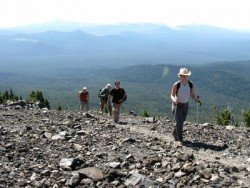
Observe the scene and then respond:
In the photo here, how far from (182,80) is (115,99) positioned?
28.7ft

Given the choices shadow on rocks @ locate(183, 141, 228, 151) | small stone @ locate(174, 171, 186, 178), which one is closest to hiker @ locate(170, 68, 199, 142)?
shadow on rocks @ locate(183, 141, 228, 151)

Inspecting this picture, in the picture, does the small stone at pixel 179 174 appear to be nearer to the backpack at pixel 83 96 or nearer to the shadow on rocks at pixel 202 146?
the shadow on rocks at pixel 202 146

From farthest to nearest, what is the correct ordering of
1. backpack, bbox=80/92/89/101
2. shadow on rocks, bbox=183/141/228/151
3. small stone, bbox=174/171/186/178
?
backpack, bbox=80/92/89/101 → shadow on rocks, bbox=183/141/228/151 → small stone, bbox=174/171/186/178

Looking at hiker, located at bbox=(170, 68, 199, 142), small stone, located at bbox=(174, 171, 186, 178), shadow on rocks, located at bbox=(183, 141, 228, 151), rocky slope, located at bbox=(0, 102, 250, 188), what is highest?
hiker, located at bbox=(170, 68, 199, 142)

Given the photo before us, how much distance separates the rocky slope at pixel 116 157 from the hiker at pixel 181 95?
87 cm

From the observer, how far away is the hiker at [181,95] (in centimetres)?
1683

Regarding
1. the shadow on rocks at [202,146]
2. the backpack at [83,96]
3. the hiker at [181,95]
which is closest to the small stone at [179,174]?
the shadow on rocks at [202,146]

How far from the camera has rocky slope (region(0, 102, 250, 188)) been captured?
1208 centimetres

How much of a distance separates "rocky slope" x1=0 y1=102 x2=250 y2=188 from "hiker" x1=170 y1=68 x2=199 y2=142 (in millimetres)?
870

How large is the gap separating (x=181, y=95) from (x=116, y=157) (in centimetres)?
406

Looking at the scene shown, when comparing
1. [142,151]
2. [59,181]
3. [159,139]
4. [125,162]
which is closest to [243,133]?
[159,139]

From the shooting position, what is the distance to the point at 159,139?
18.0 meters

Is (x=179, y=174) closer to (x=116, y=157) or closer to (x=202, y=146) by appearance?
(x=116, y=157)

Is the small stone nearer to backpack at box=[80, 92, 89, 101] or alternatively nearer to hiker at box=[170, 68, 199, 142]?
hiker at box=[170, 68, 199, 142]
